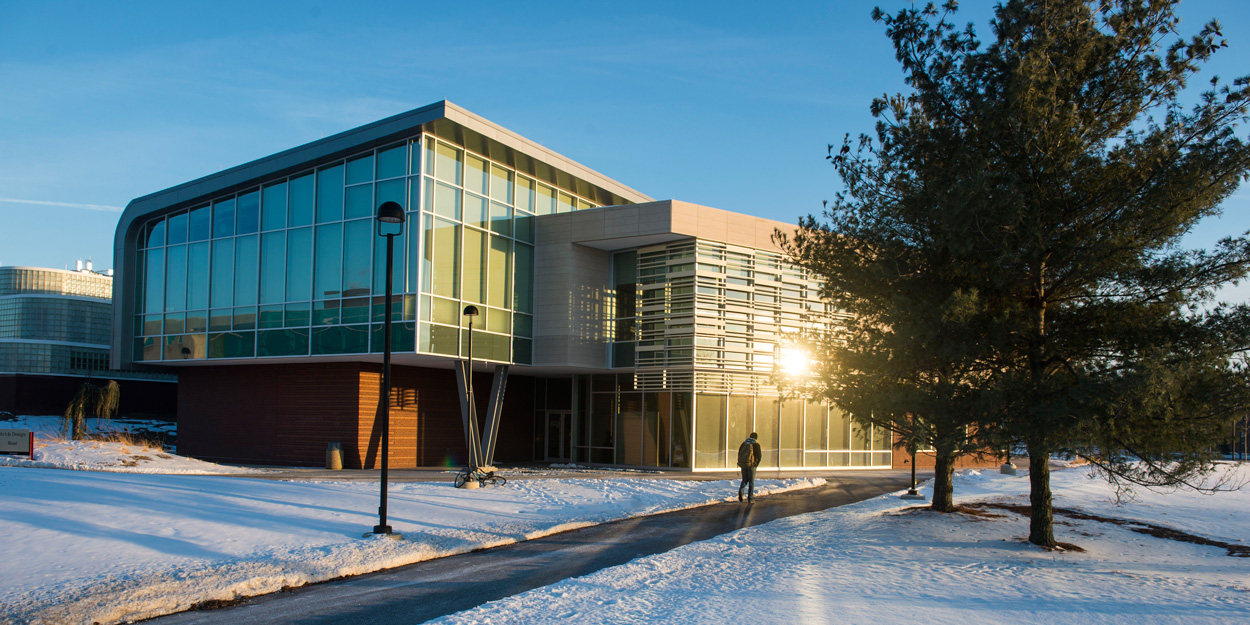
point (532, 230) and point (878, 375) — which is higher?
point (532, 230)

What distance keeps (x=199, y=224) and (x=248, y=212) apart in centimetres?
264

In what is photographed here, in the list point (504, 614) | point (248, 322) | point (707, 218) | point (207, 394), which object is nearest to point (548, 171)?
point (707, 218)

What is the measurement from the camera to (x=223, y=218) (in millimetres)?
27422

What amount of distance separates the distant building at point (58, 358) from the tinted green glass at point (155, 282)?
23.4m

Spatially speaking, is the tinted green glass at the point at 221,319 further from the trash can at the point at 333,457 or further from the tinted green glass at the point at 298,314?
the trash can at the point at 333,457

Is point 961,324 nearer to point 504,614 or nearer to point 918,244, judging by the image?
point 918,244

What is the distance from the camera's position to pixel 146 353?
28938mm

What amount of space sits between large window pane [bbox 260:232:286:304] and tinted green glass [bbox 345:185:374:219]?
283cm

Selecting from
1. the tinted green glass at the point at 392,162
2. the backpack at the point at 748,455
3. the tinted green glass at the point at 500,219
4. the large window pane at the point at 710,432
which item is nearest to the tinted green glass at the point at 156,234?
the tinted green glass at the point at 392,162

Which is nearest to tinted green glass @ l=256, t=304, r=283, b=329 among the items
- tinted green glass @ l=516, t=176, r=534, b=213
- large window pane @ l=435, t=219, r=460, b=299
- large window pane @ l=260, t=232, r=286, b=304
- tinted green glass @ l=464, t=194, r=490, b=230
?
large window pane @ l=260, t=232, r=286, b=304

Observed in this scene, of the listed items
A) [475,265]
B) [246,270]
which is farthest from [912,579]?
[246,270]

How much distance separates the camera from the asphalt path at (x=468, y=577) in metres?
7.54

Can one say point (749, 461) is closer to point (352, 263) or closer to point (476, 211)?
point (476, 211)

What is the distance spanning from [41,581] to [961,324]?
10557mm
